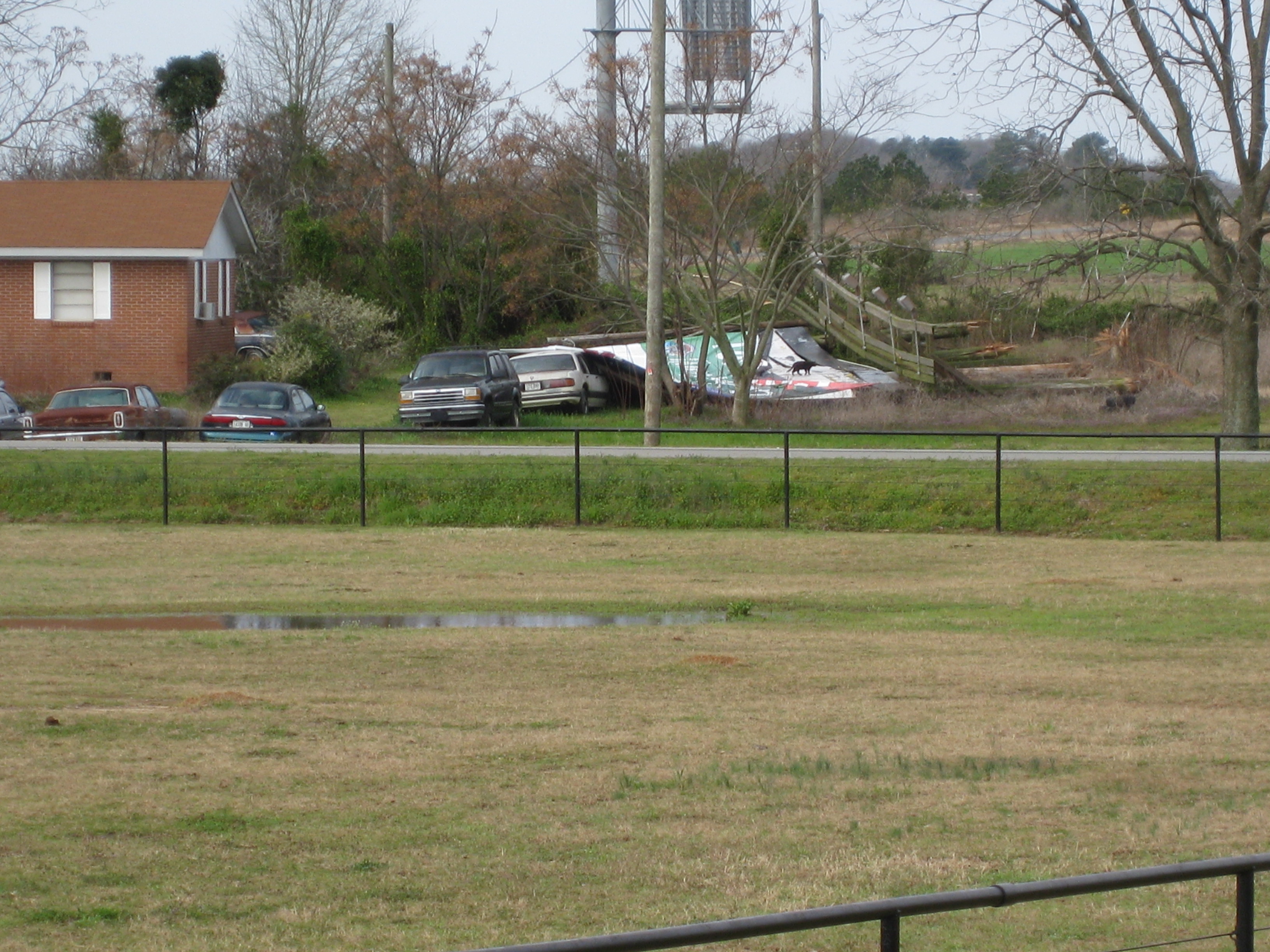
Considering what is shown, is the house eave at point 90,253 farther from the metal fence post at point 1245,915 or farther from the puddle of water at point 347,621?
the metal fence post at point 1245,915

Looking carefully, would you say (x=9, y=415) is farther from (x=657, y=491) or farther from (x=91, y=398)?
(x=657, y=491)

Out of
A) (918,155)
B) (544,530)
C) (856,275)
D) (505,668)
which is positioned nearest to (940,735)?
(505,668)

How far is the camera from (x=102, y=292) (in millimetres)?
38031

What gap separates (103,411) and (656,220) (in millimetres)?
12034

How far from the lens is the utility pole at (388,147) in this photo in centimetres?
4866

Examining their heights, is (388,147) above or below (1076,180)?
above

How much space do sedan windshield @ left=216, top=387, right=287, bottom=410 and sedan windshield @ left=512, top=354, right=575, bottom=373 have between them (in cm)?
761

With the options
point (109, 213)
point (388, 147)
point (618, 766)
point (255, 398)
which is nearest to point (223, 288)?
point (109, 213)

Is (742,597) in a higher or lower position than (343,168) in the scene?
lower

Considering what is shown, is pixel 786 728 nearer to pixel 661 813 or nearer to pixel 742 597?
pixel 661 813

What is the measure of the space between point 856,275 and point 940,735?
36728 millimetres

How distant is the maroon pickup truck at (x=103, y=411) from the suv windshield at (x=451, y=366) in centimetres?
576

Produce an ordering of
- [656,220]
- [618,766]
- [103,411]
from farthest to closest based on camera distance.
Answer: [103,411] < [656,220] < [618,766]

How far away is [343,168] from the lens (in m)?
54.1
